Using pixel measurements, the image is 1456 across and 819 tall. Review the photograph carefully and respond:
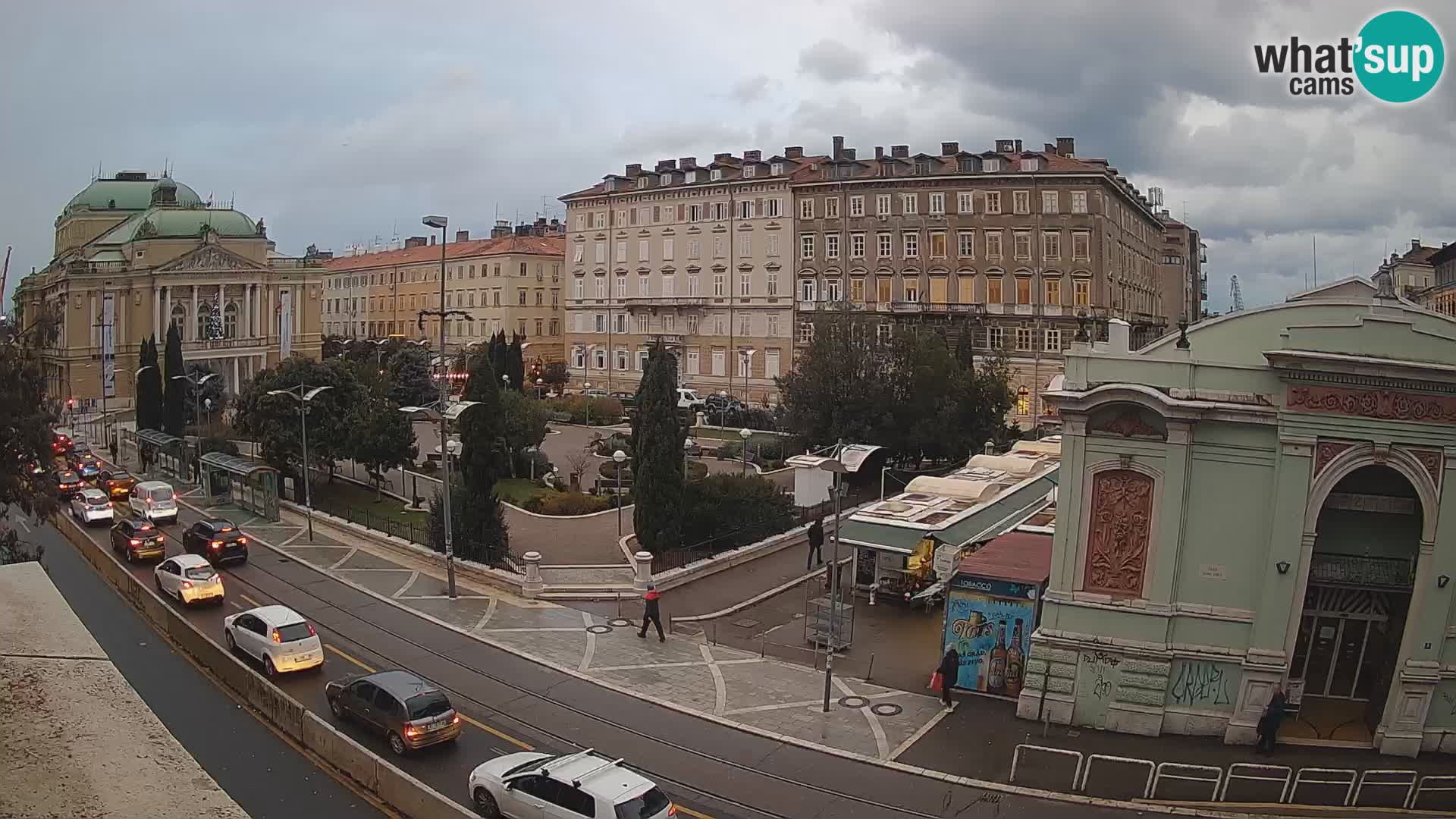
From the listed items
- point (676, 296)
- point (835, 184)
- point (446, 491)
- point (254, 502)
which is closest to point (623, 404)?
point (676, 296)

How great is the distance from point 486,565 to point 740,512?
29.8 ft

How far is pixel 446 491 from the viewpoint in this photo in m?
30.6

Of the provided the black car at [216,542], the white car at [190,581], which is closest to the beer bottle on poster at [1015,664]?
the white car at [190,581]

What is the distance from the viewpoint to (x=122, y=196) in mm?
105938

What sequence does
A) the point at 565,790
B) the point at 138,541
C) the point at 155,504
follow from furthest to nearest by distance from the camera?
the point at 155,504 → the point at 138,541 → the point at 565,790

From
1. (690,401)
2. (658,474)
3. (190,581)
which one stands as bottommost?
(190,581)

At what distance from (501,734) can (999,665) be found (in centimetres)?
1072

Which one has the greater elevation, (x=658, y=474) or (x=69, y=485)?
(x=658, y=474)

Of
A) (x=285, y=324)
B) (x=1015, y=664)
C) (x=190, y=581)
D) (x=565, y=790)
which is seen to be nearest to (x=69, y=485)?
(x=190, y=581)

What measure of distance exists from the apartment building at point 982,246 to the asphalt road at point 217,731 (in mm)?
47541

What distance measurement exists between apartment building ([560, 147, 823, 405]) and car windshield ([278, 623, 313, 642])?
50923 millimetres

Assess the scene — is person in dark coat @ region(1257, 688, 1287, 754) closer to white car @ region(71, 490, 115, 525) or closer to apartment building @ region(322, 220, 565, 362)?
white car @ region(71, 490, 115, 525)

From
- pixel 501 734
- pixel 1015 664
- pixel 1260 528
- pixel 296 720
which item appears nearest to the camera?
pixel 296 720

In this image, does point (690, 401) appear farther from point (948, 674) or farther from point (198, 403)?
point (948, 674)
